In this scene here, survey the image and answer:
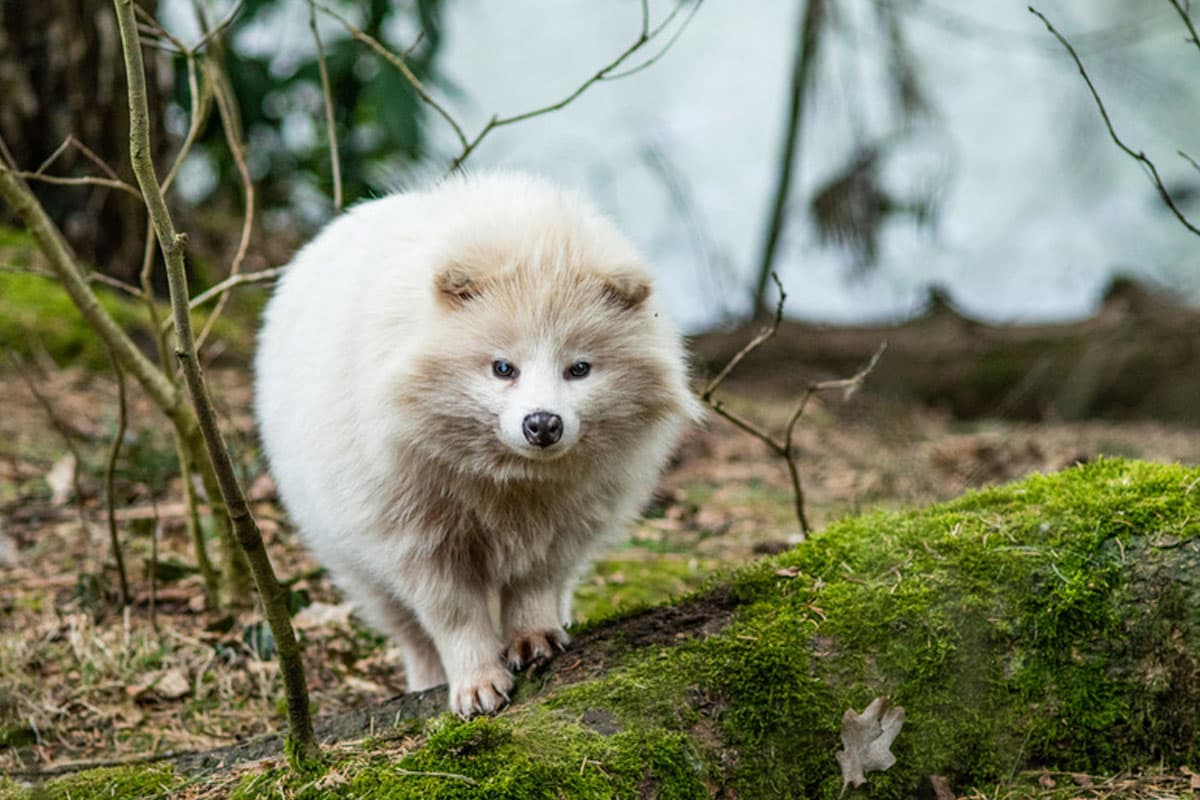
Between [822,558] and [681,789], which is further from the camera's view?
[822,558]

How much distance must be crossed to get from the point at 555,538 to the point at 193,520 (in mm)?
1759

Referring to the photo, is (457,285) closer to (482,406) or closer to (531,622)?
(482,406)

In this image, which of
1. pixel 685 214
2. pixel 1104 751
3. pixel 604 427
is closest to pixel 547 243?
pixel 604 427

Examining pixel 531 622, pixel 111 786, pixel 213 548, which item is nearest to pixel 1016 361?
pixel 213 548

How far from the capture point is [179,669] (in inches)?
165

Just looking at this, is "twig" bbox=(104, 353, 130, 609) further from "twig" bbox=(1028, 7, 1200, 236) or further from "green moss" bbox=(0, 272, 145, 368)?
"green moss" bbox=(0, 272, 145, 368)

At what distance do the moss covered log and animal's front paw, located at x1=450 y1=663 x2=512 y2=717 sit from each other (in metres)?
0.08

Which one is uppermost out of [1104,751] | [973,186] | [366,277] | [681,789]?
[366,277]

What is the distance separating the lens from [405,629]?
4.02 m

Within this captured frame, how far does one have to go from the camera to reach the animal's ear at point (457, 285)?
10.5 feet

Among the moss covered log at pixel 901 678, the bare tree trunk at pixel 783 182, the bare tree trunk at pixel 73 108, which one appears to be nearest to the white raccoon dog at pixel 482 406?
the moss covered log at pixel 901 678

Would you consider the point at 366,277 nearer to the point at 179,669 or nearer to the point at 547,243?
the point at 547,243

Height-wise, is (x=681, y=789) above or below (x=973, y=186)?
above

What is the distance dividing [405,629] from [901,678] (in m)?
1.80
